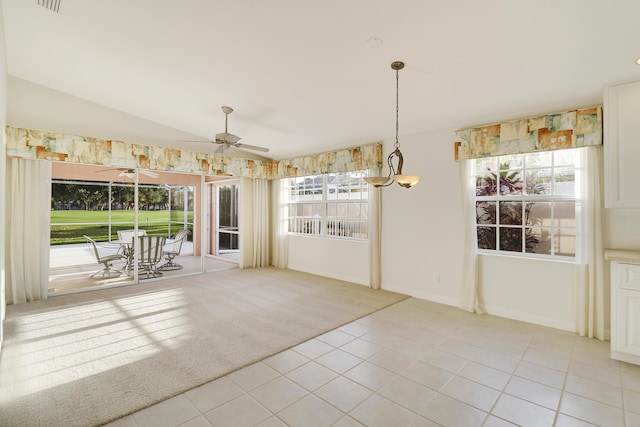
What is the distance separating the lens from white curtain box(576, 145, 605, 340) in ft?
10.0

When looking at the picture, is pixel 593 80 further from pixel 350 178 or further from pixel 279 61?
pixel 350 178

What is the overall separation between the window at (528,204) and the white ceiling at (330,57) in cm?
61

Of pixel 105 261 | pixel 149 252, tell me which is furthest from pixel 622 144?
pixel 105 261

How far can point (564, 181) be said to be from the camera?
3.43 m

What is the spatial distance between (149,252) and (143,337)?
2.93 meters

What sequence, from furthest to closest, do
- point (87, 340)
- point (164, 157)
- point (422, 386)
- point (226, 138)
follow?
point (164, 157) → point (226, 138) → point (87, 340) → point (422, 386)

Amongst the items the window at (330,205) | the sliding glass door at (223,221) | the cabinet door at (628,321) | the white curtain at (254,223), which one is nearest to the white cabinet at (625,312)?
the cabinet door at (628,321)

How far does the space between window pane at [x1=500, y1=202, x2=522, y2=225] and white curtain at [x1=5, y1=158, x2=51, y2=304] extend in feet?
20.8

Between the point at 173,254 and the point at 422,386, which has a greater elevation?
the point at 173,254

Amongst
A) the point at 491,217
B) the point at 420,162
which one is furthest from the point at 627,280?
the point at 420,162

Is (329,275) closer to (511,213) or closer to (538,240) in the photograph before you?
(511,213)

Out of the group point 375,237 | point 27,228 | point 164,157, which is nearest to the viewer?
point 27,228

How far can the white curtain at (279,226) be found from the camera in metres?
6.65

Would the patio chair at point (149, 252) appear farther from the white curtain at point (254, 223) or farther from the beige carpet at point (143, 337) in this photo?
the white curtain at point (254, 223)
